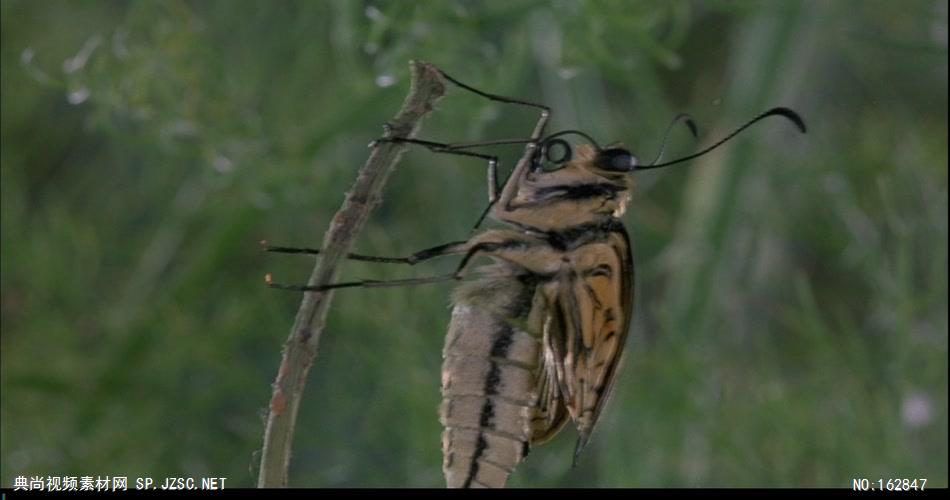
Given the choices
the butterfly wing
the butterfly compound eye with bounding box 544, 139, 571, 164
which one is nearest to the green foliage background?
the butterfly compound eye with bounding box 544, 139, 571, 164

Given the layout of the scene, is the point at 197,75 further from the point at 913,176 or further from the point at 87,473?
the point at 913,176

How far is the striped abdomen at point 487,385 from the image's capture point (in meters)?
1.05

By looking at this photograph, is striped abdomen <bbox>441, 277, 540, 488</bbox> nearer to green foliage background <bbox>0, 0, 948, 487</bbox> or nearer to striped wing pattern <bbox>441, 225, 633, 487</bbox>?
striped wing pattern <bbox>441, 225, 633, 487</bbox>

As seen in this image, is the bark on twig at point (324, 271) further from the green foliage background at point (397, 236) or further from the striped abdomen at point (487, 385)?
the green foliage background at point (397, 236)

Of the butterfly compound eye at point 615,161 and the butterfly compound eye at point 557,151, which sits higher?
the butterfly compound eye at point 557,151

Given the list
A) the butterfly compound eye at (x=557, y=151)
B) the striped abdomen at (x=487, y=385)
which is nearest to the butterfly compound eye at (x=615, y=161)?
the butterfly compound eye at (x=557, y=151)

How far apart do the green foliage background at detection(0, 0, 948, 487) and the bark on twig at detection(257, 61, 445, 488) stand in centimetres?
55

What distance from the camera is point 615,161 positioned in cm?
116

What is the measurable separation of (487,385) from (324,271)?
10.7 inches

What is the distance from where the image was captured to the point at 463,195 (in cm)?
196

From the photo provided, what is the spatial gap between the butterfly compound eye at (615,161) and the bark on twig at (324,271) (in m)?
0.34

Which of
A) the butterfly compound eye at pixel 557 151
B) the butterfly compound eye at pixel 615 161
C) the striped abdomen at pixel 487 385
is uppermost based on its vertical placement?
the butterfly compound eye at pixel 557 151

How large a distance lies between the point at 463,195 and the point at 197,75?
0.56 metres

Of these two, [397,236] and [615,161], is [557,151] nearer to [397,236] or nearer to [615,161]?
[615,161]
